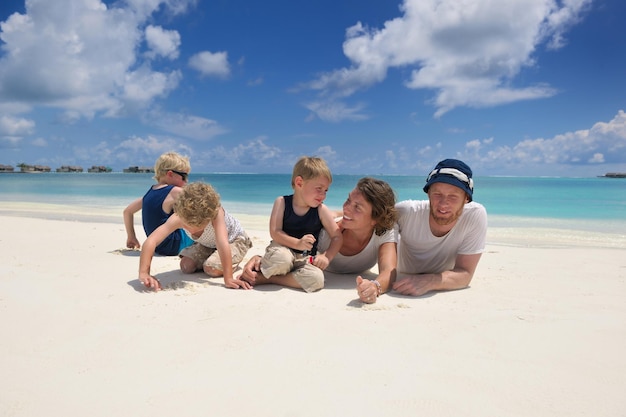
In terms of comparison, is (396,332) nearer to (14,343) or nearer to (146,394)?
(146,394)

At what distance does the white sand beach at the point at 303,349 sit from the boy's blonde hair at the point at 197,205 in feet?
2.09

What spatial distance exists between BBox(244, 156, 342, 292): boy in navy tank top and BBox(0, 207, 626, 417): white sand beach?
6.8 inches

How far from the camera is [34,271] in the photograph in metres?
4.02

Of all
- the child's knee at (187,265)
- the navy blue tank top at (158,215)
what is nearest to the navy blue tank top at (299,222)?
the child's knee at (187,265)

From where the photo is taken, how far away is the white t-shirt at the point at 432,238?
11.7 ft

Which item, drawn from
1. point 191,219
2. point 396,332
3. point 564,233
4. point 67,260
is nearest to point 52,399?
point 396,332

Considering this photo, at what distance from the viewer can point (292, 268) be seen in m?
3.75

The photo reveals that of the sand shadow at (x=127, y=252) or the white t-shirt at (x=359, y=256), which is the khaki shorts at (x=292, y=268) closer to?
the white t-shirt at (x=359, y=256)

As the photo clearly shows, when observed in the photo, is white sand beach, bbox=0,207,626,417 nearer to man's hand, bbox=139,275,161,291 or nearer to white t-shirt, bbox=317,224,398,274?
man's hand, bbox=139,275,161,291

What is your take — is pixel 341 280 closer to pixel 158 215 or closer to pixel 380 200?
pixel 380 200

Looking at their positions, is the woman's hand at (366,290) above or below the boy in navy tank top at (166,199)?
below

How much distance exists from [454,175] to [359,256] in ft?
4.23

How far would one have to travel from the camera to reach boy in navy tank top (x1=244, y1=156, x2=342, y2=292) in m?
3.63

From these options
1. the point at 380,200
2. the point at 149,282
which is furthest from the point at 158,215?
the point at 380,200
